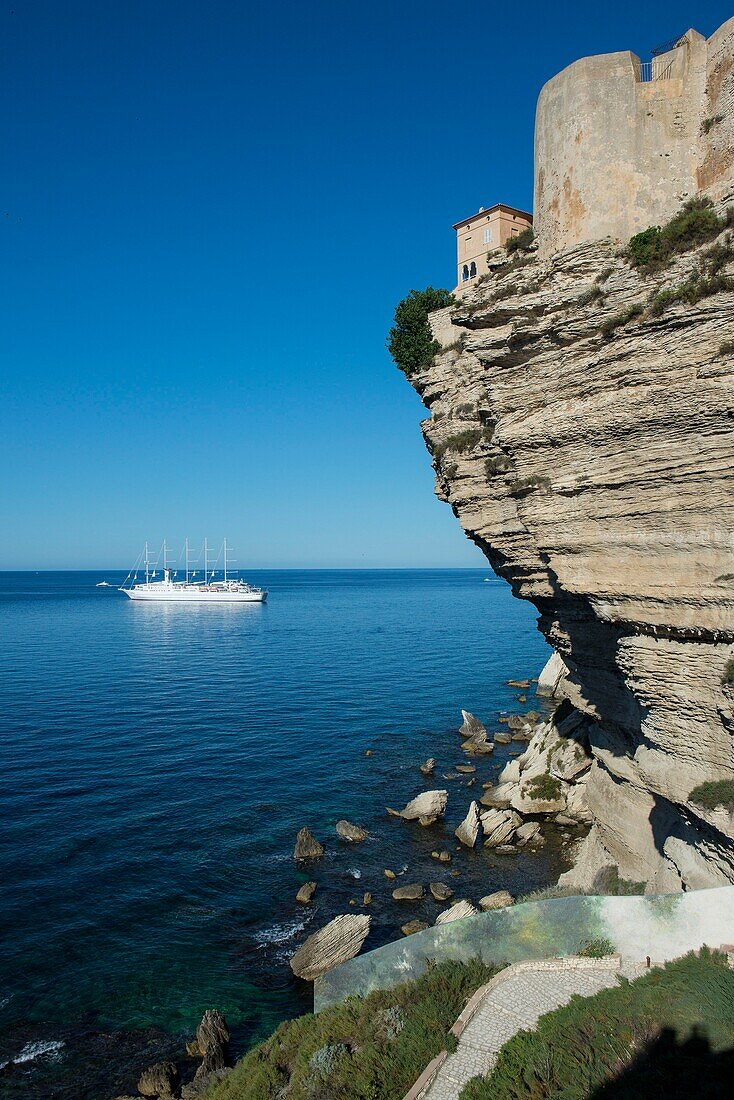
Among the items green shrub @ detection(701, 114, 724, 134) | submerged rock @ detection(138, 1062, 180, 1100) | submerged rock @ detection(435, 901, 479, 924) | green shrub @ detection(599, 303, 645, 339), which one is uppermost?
green shrub @ detection(701, 114, 724, 134)

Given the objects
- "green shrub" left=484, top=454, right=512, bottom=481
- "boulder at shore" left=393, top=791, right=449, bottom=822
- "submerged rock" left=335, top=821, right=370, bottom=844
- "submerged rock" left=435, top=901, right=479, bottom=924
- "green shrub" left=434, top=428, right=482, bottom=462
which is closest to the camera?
"green shrub" left=484, top=454, right=512, bottom=481

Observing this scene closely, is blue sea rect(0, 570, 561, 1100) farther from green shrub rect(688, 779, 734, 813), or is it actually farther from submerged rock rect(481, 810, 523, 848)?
green shrub rect(688, 779, 734, 813)

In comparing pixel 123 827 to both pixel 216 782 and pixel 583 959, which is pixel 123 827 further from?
pixel 583 959

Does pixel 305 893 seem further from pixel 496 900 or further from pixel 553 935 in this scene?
pixel 553 935

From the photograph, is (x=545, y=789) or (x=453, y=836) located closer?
(x=453, y=836)

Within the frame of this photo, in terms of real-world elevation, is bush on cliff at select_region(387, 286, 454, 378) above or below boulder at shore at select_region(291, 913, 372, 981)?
above

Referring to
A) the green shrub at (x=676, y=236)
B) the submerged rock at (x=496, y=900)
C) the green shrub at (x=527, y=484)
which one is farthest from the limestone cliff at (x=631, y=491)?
the submerged rock at (x=496, y=900)

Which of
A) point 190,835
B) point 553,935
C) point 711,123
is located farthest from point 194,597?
point 711,123

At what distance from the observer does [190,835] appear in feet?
107

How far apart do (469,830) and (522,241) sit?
87.0 ft

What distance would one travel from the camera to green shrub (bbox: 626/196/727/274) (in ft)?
57.4

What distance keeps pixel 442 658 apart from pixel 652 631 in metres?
65.8

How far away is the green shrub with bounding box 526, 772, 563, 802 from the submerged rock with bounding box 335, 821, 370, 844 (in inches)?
358

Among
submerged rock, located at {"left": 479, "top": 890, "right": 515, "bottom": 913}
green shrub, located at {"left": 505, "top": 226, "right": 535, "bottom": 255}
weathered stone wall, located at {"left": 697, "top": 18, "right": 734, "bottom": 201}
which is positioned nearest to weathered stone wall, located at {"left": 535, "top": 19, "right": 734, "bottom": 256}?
weathered stone wall, located at {"left": 697, "top": 18, "right": 734, "bottom": 201}
